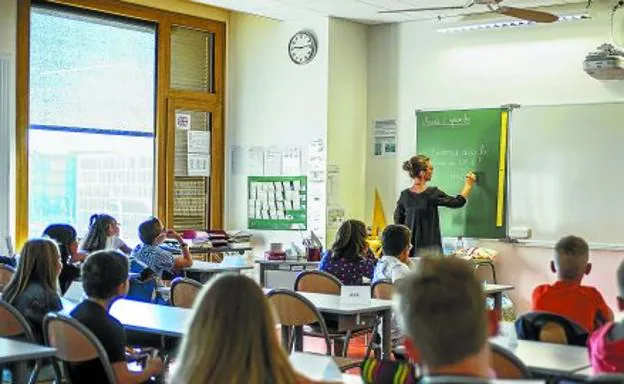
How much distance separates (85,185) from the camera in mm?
8867

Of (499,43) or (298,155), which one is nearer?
(499,43)

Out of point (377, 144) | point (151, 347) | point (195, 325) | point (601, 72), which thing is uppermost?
point (601, 72)

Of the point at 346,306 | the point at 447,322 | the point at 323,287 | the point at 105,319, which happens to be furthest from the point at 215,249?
the point at 447,322

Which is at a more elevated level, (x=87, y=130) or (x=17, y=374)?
(x=87, y=130)

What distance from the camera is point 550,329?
162 inches

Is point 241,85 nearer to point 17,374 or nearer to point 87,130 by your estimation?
point 87,130

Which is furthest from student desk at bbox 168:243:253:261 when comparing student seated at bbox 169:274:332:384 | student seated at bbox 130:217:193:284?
student seated at bbox 169:274:332:384

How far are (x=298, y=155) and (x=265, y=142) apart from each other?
0.48 m

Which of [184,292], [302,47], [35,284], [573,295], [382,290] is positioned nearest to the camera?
[573,295]

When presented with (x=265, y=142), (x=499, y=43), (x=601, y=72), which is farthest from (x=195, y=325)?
Result: (x=265, y=142)

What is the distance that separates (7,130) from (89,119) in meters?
0.97

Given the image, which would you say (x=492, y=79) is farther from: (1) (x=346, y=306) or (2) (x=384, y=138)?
(1) (x=346, y=306)

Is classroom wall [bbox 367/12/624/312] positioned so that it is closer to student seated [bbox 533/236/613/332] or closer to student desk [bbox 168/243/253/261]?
student desk [bbox 168/243/253/261]

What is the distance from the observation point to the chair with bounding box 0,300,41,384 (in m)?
4.30
